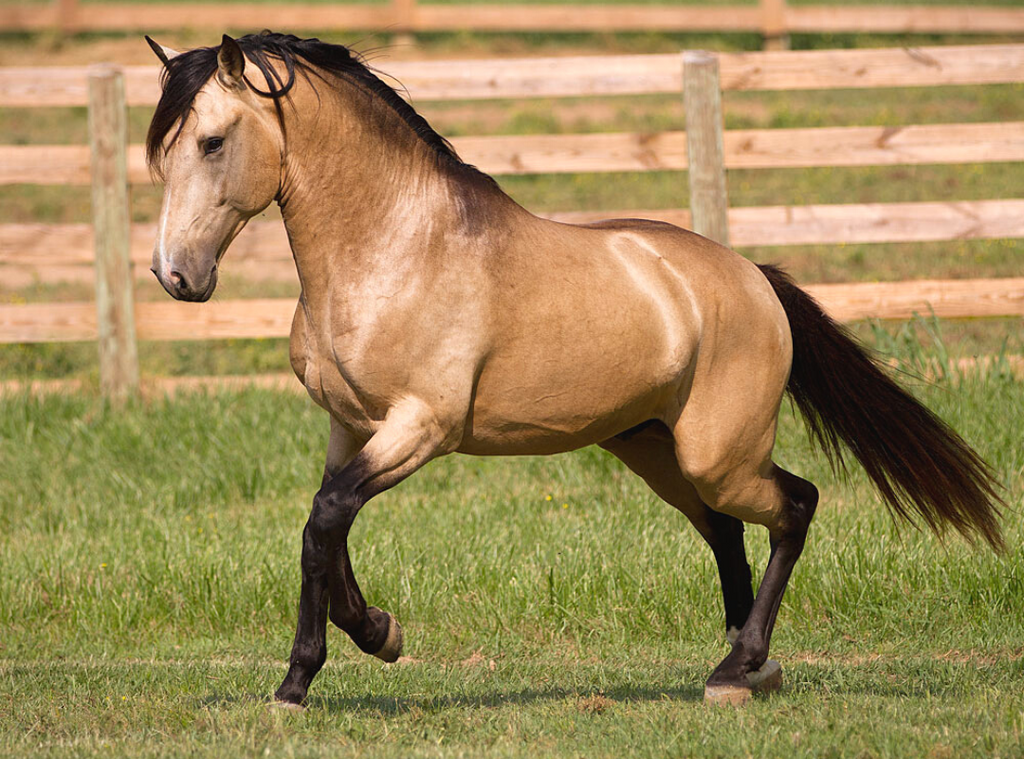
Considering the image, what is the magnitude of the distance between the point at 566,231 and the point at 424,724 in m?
1.69

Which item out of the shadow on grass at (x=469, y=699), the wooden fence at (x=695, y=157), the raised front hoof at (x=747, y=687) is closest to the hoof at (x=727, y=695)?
the raised front hoof at (x=747, y=687)

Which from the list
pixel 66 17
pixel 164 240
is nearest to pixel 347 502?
pixel 164 240

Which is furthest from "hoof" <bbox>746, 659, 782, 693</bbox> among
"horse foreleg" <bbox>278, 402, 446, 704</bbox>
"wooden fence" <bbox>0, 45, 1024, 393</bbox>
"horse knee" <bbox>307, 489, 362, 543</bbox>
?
"wooden fence" <bbox>0, 45, 1024, 393</bbox>

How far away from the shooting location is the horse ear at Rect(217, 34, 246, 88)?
3.56 metres

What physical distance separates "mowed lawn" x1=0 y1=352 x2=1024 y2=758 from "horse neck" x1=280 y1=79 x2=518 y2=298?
1.46 metres

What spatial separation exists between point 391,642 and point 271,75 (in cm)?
187

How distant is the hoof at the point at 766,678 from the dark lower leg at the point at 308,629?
1.51 m

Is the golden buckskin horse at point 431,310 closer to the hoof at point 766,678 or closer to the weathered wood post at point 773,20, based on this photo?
the hoof at point 766,678

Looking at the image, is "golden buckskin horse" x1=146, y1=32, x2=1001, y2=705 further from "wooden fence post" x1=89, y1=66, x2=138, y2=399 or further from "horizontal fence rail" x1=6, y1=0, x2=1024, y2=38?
"horizontal fence rail" x1=6, y1=0, x2=1024, y2=38

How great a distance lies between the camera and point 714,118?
7.52 meters

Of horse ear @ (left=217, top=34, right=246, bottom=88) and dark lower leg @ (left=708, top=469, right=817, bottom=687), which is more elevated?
horse ear @ (left=217, top=34, right=246, bottom=88)

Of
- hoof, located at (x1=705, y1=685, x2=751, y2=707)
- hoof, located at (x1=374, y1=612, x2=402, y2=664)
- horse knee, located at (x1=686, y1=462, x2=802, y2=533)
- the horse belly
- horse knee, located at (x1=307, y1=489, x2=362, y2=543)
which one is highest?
the horse belly

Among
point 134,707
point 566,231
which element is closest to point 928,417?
point 566,231

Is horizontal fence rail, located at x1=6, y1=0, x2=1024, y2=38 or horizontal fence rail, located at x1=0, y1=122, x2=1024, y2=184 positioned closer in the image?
horizontal fence rail, located at x1=0, y1=122, x2=1024, y2=184
